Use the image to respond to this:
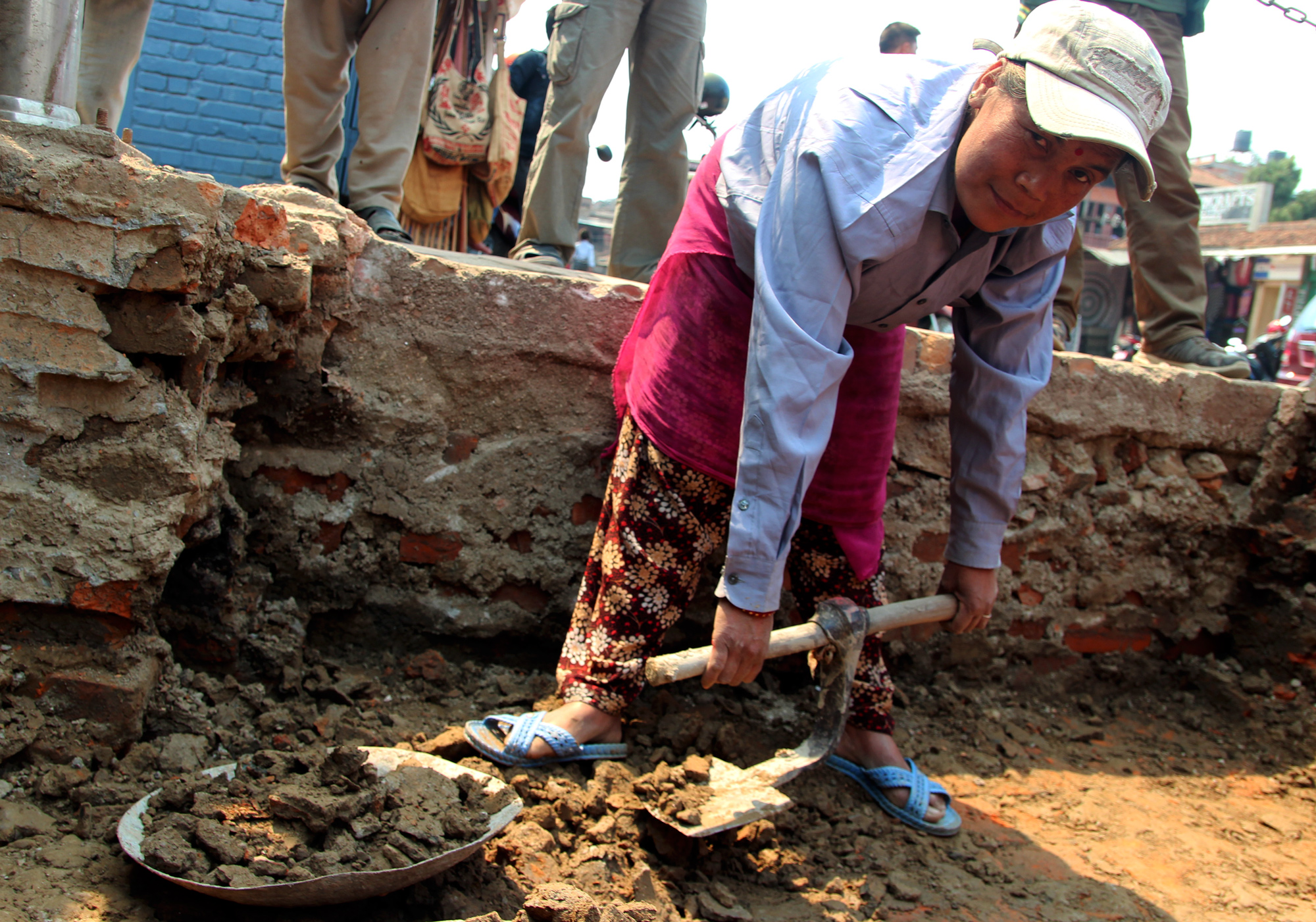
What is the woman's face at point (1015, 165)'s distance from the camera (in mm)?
1411

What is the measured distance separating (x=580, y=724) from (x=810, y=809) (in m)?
0.58

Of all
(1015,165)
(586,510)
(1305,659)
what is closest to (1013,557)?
(1305,659)

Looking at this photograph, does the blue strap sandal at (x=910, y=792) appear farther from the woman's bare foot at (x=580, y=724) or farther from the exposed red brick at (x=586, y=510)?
the exposed red brick at (x=586, y=510)

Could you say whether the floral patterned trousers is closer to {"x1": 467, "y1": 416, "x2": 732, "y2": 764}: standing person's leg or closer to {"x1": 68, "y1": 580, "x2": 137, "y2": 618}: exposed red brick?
{"x1": 467, "y1": 416, "x2": 732, "y2": 764}: standing person's leg

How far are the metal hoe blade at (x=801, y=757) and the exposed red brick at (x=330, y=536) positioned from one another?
3.17ft

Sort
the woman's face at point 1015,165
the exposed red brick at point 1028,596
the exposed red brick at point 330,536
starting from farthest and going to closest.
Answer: the exposed red brick at point 1028,596 < the exposed red brick at point 330,536 < the woman's face at point 1015,165

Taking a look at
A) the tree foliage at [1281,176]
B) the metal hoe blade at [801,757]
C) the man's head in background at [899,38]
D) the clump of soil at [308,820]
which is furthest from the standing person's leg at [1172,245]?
the tree foliage at [1281,176]

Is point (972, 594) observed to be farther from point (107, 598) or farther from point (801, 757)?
point (107, 598)

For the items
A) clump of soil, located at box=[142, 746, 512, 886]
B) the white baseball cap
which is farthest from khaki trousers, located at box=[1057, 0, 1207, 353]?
clump of soil, located at box=[142, 746, 512, 886]

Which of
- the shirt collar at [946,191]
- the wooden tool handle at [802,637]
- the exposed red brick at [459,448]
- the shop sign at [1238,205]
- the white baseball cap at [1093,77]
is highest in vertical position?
the shop sign at [1238,205]

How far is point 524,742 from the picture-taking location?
5.99 feet

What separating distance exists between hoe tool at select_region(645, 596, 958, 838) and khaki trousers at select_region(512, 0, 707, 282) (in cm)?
157

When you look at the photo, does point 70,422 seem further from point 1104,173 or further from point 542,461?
point 1104,173

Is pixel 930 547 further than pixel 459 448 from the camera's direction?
Yes
